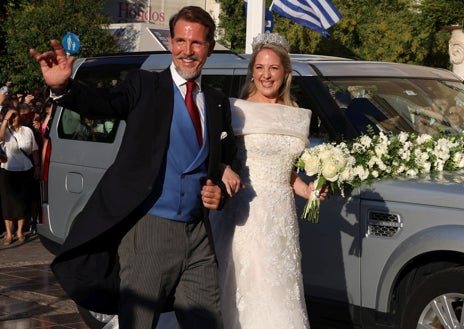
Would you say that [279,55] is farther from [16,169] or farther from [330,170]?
[16,169]

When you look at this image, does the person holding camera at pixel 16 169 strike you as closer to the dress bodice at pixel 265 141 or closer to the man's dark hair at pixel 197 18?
the dress bodice at pixel 265 141

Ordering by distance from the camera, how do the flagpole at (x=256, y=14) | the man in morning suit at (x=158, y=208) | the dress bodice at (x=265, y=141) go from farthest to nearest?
the flagpole at (x=256, y=14), the dress bodice at (x=265, y=141), the man in morning suit at (x=158, y=208)

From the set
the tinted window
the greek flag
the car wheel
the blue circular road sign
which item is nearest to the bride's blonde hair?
the tinted window

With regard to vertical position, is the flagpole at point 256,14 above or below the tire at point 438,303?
above

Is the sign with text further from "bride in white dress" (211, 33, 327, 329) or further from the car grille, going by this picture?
"bride in white dress" (211, 33, 327, 329)

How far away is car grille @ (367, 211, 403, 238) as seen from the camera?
212 inches

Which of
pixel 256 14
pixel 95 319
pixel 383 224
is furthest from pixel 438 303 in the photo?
pixel 256 14

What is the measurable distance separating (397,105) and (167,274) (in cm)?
265

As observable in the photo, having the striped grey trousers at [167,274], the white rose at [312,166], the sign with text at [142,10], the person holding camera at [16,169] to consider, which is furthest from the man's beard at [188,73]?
the sign with text at [142,10]

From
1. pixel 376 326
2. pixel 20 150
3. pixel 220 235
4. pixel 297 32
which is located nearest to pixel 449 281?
pixel 376 326

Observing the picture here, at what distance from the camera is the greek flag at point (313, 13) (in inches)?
456

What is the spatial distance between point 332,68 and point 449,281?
1876 mm

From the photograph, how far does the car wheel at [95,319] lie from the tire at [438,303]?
2395 millimetres

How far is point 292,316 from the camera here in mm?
4863
